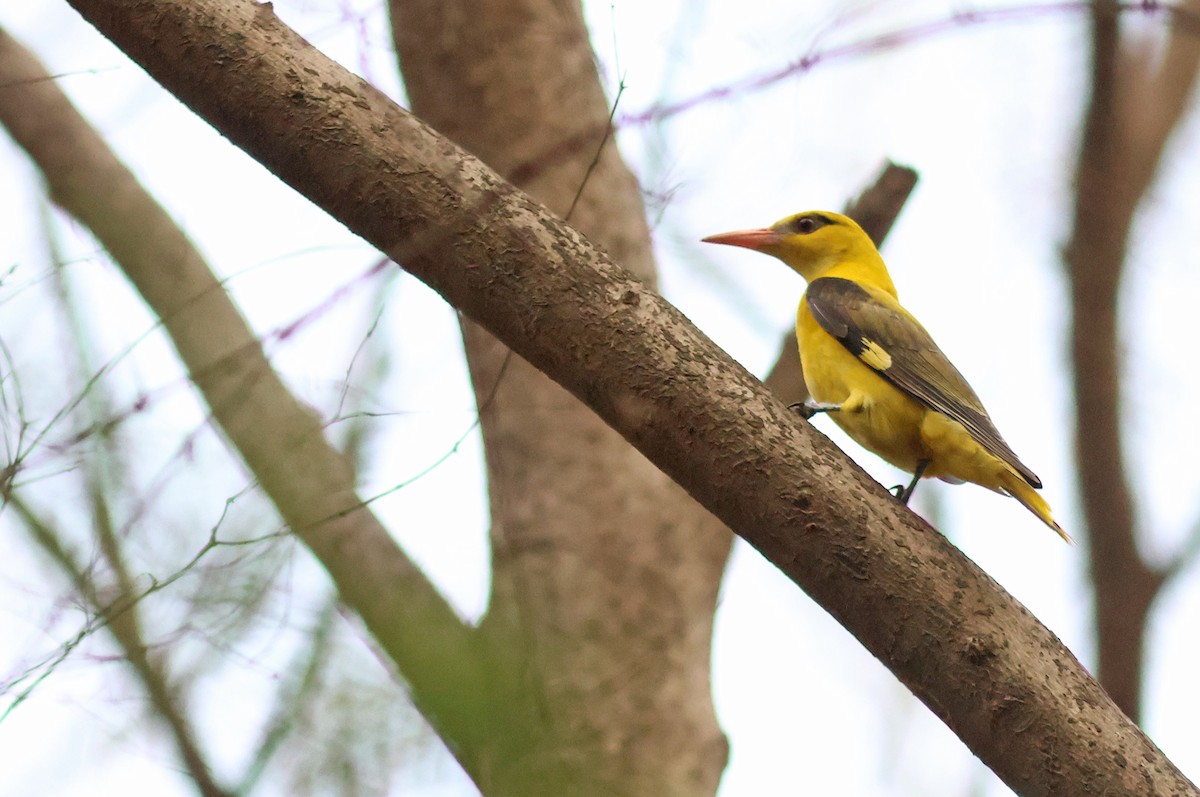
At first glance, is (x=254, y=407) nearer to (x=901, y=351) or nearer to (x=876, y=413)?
(x=876, y=413)

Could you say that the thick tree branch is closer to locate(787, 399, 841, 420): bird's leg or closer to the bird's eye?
locate(787, 399, 841, 420): bird's leg

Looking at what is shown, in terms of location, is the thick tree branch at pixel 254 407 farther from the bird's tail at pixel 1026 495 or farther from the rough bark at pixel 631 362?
the bird's tail at pixel 1026 495

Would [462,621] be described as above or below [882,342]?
below

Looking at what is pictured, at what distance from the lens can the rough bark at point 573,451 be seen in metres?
3.41

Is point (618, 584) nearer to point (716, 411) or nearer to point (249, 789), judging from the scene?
point (716, 411)

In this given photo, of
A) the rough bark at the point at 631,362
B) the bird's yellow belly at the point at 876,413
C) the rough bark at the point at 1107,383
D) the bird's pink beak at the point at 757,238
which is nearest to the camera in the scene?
the rough bark at the point at 631,362

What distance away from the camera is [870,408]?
3.59 m

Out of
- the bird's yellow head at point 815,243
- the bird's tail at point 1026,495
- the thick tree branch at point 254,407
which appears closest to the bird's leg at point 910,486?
the bird's tail at point 1026,495

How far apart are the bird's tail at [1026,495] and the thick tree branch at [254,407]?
73.4 inches

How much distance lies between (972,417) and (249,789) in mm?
2670

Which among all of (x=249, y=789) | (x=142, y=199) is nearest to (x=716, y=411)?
(x=249, y=789)

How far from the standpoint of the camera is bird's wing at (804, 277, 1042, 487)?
3.45 metres

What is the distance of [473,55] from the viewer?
394 centimetres

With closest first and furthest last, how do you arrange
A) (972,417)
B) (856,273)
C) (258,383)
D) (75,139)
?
(258,383) → (75,139) → (972,417) → (856,273)
